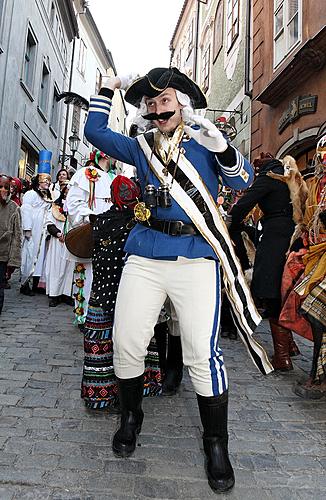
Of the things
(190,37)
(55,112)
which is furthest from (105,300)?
(190,37)

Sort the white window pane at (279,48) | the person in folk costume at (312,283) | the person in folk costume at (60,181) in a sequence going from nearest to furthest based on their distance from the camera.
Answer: the person in folk costume at (312,283) < the person in folk costume at (60,181) < the white window pane at (279,48)

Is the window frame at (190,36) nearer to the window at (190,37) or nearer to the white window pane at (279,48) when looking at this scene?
the window at (190,37)

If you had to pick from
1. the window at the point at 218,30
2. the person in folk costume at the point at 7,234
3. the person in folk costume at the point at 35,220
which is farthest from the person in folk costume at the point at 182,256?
the window at the point at 218,30

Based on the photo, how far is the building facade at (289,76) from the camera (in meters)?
8.07

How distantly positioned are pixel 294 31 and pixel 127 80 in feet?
28.1

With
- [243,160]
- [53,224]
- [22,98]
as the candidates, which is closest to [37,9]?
[22,98]

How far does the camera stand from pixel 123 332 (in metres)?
2.16

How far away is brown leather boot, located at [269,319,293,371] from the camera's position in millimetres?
→ 3746

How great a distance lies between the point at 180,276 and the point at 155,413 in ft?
3.61

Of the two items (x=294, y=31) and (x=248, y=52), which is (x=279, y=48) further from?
(x=248, y=52)

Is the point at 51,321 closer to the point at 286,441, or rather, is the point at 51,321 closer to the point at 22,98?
the point at 286,441

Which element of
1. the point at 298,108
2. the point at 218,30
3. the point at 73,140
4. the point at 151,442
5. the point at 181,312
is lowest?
the point at 151,442

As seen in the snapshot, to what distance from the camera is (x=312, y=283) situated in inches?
117

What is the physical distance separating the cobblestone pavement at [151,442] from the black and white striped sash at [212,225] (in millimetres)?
513
